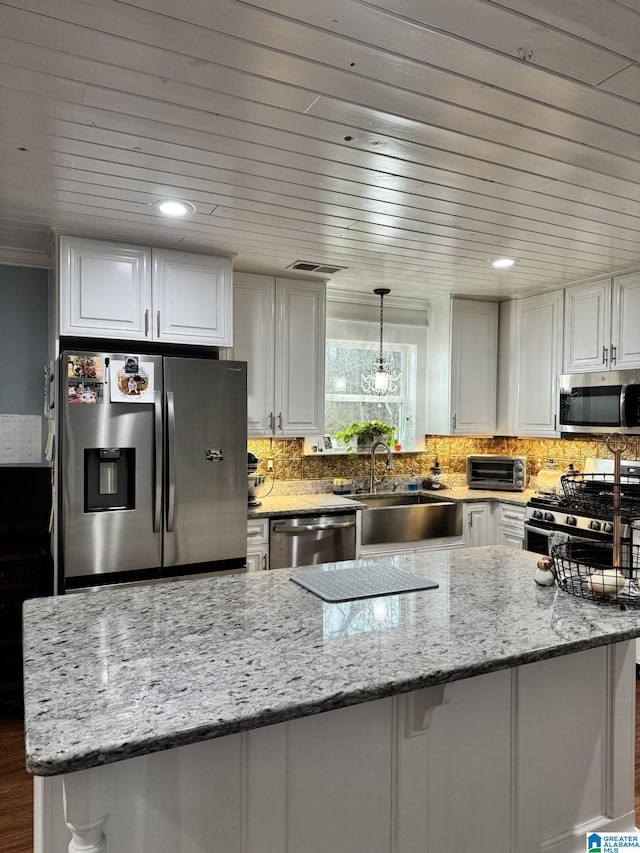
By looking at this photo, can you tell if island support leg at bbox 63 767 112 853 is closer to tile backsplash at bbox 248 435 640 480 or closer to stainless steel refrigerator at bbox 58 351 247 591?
stainless steel refrigerator at bbox 58 351 247 591

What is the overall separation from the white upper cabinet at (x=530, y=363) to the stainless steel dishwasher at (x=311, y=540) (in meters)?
1.61

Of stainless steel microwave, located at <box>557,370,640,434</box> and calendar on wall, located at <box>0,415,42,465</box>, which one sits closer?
calendar on wall, located at <box>0,415,42,465</box>

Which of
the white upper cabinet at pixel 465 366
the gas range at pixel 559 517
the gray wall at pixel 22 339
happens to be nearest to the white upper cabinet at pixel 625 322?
the gas range at pixel 559 517

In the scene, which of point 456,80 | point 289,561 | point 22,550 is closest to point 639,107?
point 456,80

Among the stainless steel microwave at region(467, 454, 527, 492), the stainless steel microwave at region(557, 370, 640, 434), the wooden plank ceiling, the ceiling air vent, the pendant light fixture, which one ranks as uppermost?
the ceiling air vent

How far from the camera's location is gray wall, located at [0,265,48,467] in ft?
11.4

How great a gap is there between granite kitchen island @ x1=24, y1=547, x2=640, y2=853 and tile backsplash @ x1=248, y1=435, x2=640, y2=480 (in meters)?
2.28

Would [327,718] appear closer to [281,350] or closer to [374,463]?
[281,350]

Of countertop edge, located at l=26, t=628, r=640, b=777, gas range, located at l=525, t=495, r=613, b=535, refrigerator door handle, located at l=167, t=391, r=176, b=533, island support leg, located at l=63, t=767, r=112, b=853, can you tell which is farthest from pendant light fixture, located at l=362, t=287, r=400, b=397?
island support leg, located at l=63, t=767, r=112, b=853

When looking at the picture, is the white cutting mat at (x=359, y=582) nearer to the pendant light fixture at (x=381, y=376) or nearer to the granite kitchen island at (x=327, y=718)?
the granite kitchen island at (x=327, y=718)

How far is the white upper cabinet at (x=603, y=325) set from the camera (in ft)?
12.1

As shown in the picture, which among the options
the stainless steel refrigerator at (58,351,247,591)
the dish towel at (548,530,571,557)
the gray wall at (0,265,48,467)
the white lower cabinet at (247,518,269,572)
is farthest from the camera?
the dish towel at (548,530,571,557)

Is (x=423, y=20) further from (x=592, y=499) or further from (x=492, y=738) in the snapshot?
(x=492, y=738)

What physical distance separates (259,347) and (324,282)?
66 cm
